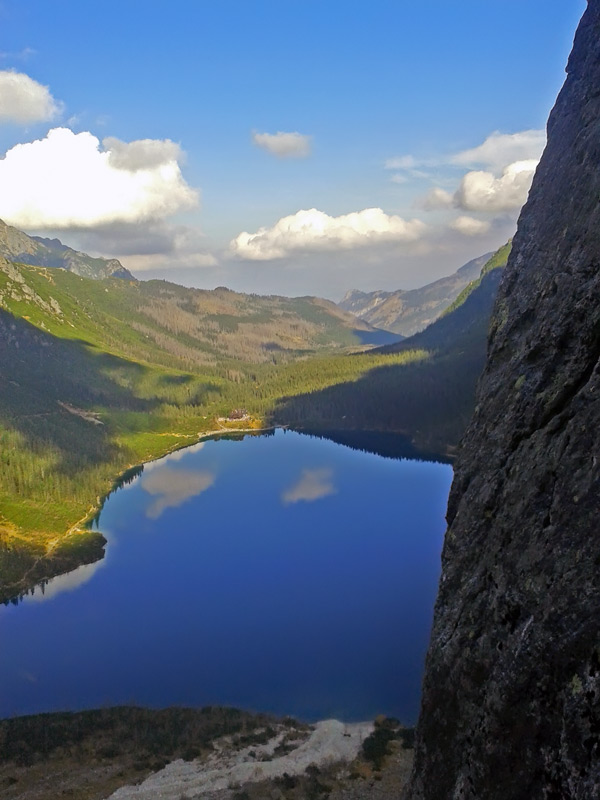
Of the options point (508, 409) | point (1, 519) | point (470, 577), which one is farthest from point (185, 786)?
point (1, 519)

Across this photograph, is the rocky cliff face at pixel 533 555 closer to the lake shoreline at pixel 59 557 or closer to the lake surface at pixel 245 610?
the lake surface at pixel 245 610

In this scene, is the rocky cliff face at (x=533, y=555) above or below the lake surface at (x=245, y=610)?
above

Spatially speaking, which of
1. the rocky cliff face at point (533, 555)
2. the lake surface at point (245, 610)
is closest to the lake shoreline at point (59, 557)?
the lake surface at point (245, 610)

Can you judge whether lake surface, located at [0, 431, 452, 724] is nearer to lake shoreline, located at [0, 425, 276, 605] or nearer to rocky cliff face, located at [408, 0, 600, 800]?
lake shoreline, located at [0, 425, 276, 605]

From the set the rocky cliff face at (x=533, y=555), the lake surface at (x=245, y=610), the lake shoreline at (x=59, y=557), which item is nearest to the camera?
the rocky cliff face at (x=533, y=555)

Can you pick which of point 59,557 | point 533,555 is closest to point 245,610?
point 59,557

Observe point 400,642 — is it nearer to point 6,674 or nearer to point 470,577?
point 6,674
